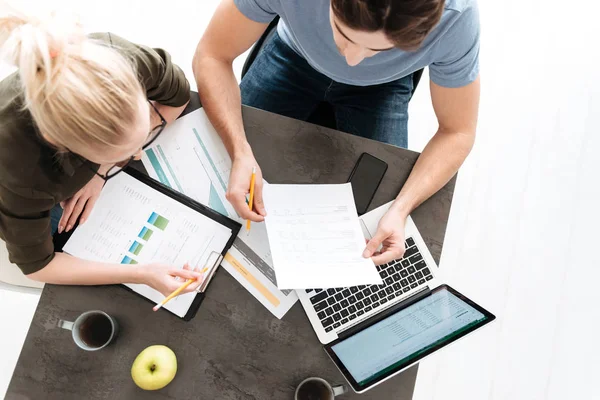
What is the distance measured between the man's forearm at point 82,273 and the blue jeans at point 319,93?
62cm

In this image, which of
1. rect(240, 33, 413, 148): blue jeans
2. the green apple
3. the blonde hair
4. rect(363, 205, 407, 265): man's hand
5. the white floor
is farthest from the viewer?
the white floor

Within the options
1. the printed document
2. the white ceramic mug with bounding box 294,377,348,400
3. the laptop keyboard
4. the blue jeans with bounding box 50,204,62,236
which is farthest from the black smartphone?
the blue jeans with bounding box 50,204,62,236

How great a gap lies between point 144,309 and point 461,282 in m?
1.23

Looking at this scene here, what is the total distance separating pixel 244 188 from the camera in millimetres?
1017

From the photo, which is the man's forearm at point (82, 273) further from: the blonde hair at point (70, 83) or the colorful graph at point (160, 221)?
the blonde hair at point (70, 83)

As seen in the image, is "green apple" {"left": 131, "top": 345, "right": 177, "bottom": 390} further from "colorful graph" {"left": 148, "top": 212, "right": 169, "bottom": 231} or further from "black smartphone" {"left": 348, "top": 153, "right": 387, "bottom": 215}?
"black smartphone" {"left": 348, "top": 153, "right": 387, "bottom": 215}

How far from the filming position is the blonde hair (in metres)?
0.68

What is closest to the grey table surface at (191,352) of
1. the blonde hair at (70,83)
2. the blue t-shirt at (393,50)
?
the blonde hair at (70,83)

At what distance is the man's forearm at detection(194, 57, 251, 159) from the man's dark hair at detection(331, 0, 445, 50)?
0.39m

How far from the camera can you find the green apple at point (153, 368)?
0.92 meters

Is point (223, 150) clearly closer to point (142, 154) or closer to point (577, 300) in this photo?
point (142, 154)

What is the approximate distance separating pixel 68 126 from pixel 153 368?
512 millimetres

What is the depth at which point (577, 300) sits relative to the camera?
1.77 m

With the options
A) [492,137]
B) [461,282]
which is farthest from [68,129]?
[492,137]
